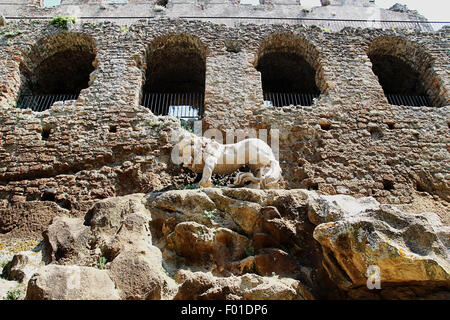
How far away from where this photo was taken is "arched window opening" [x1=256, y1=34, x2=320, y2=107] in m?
10.3

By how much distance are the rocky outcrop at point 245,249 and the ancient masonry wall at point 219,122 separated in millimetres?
1726

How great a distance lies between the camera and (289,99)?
33.8ft

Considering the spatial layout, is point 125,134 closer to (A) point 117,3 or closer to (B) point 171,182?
(B) point 171,182

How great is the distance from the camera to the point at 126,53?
31.8 feet

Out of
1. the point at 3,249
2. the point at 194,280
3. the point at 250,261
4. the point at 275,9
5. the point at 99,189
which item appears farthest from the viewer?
the point at 275,9

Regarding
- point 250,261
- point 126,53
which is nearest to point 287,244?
point 250,261

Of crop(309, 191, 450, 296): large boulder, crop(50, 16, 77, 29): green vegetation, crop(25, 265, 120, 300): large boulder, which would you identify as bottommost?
crop(25, 265, 120, 300): large boulder

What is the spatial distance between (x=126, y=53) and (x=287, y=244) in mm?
6421

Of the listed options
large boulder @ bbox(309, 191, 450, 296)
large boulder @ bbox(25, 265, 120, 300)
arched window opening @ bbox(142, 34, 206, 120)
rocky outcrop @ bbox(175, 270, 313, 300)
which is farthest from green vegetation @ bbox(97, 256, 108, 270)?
arched window opening @ bbox(142, 34, 206, 120)

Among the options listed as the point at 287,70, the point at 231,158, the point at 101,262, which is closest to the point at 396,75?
the point at 287,70

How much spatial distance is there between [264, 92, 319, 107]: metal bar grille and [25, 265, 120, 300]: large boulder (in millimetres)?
6763

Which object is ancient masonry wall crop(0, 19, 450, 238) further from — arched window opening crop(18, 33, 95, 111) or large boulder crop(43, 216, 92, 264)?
large boulder crop(43, 216, 92, 264)

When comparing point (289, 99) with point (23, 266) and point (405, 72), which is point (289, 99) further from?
point (23, 266)

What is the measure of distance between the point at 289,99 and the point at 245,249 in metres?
5.85
